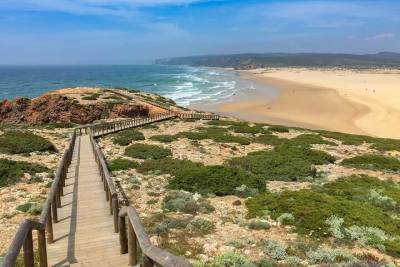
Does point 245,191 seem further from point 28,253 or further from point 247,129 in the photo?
point 247,129

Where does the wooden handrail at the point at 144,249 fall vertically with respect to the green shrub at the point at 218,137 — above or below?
above

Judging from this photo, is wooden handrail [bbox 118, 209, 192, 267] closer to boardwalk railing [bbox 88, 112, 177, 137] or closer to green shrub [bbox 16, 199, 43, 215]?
green shrub [bbox 16, 199, 43, 215]

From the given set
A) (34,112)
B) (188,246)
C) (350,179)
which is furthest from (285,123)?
(188,246)

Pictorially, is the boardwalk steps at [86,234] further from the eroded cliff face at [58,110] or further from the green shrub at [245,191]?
the eroded cliff face at [58,110]

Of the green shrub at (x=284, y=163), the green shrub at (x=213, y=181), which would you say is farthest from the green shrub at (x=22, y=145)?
the green shrub at (x=284, y=163)

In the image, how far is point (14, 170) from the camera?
1695 cm

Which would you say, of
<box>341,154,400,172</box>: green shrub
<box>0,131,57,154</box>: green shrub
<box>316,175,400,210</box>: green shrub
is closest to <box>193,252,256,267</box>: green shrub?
<box>316,175,400,210</box>: green shrub

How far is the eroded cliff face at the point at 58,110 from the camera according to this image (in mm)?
41062

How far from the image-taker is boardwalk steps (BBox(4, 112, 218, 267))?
568 cm

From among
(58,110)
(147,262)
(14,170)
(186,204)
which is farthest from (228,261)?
(58,110)

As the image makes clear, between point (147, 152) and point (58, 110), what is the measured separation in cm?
2219

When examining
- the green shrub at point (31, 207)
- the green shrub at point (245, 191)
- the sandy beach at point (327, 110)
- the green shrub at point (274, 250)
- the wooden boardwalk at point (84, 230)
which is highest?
the wooden boardwalk at point (84, 230)

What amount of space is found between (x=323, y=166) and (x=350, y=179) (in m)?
3.59

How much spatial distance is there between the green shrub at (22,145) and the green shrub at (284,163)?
10.8 metres
